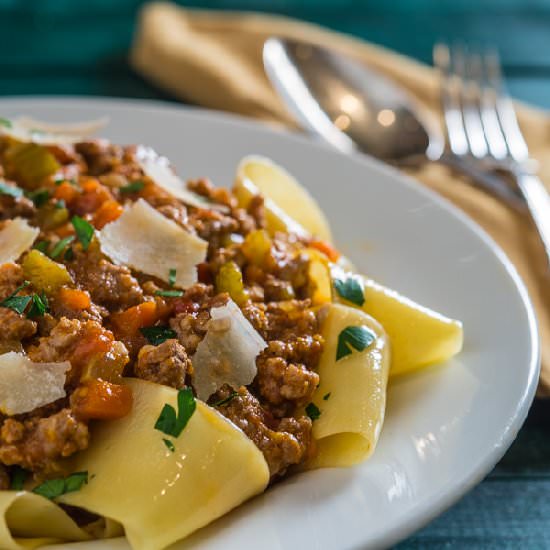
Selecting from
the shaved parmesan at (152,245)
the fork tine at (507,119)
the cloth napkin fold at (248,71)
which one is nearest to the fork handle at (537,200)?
the cloth napkin fold at (248,71)

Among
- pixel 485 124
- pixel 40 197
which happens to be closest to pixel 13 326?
pixel 40 197

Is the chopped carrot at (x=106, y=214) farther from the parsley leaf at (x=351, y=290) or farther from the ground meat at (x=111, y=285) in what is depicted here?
the parsley leaf at (x=351, y=290)

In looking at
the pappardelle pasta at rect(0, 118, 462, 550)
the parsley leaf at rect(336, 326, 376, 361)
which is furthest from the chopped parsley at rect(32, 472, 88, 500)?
the parsley leaf at rect(336, 326, 376, 361)

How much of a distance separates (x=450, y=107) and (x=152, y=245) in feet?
12.0

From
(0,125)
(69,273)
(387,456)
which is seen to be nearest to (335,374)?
(387,456)

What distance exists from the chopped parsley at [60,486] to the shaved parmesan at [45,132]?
7.09 ft

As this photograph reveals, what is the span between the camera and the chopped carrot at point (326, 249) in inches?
185

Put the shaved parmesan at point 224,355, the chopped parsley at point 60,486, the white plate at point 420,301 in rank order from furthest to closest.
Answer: the shaved parmesan at point 224,355 < the chopped parsley at point 60,486 < the white plate at point 420,301

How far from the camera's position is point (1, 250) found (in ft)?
12.8

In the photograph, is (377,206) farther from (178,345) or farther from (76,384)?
(76,384)

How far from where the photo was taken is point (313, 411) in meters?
3.78

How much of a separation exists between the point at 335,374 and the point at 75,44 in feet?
18.4

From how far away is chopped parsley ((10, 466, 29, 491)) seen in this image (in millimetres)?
3350

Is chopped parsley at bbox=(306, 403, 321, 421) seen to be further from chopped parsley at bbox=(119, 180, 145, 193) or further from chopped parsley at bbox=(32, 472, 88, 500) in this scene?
chopped parsley at bbox=(119, 180, 145, 193)
